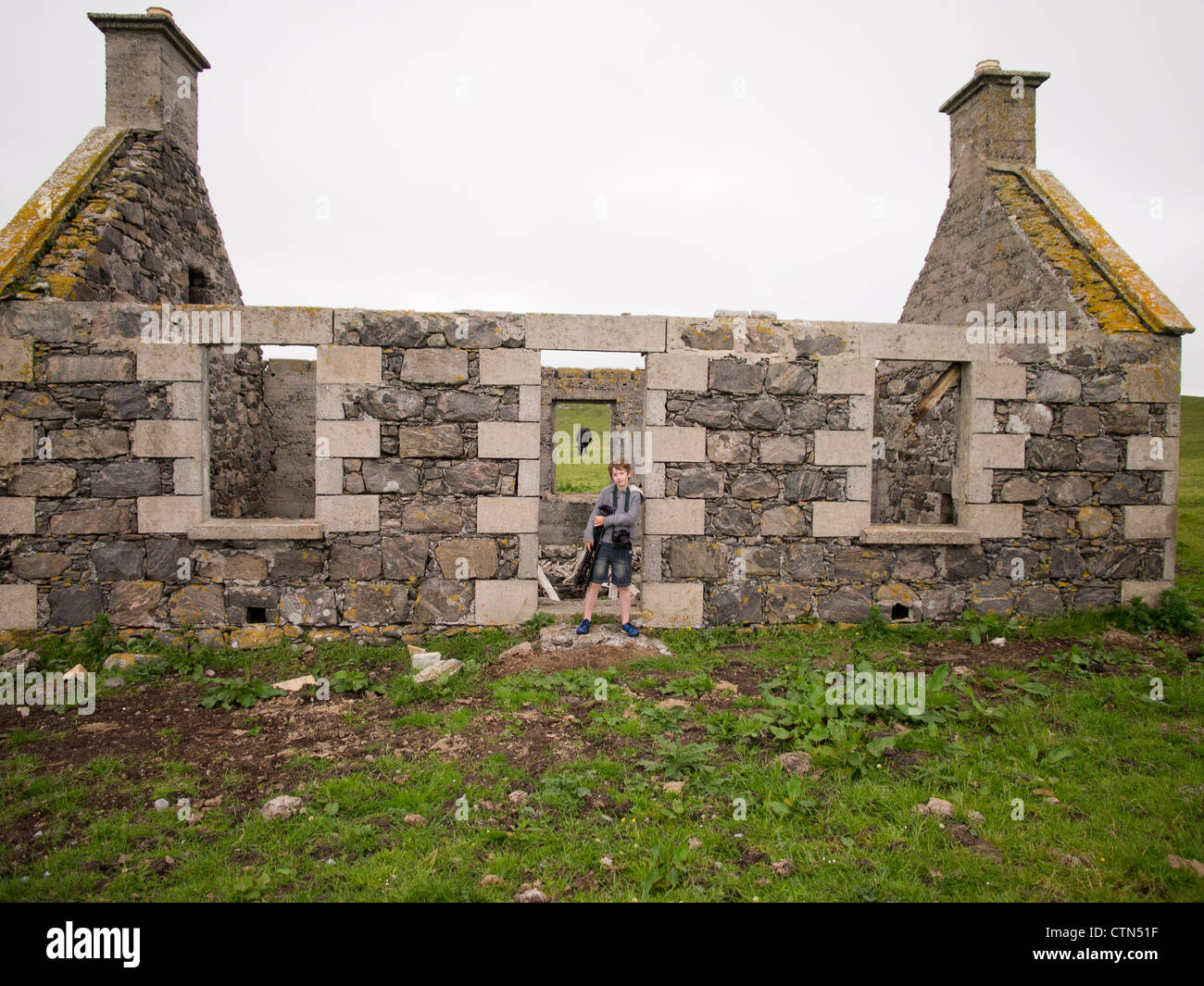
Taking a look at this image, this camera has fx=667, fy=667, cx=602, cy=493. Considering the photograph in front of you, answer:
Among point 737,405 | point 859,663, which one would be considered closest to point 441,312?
point 737,405

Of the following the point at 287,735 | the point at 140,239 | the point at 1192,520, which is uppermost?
the point at 140,239

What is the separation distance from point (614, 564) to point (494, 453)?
1610mm

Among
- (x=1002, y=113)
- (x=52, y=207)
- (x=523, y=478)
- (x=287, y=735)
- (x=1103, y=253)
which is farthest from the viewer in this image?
(x=1002, y=113)

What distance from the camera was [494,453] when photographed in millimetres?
6559

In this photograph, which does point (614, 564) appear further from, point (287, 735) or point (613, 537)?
point (287, 735)

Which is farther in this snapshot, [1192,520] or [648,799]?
[1192,520]

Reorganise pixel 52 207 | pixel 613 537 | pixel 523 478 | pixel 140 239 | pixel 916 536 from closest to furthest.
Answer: pixel 613 537 < pixel 523 478 < pixel 52 207 < pixel 916 536 < pixel 140 239

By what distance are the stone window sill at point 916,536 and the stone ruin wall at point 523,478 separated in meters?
0.02

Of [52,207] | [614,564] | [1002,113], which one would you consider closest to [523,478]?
[614,564]

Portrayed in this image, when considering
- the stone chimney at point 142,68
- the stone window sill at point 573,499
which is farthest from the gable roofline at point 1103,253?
the stone chimney at point 142,68

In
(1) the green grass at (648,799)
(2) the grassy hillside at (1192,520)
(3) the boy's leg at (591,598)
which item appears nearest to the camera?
(1) the green grass at (648,799)

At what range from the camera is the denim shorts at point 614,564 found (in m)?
6.48

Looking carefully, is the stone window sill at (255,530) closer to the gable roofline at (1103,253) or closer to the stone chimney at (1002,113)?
the gable roofline at (1103,253)

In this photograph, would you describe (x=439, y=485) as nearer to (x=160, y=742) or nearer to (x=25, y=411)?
(x=160, y=742)
